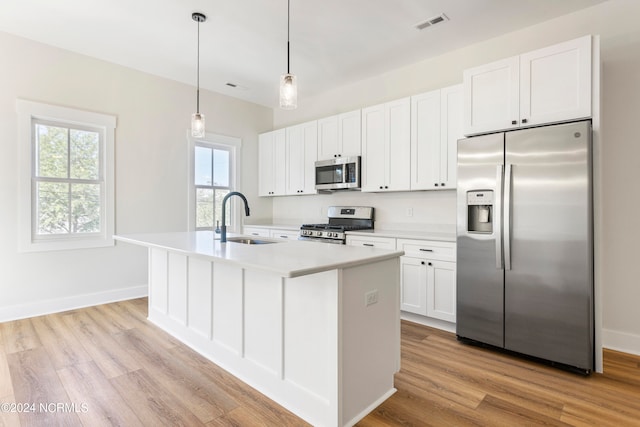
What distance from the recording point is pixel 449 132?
338cm

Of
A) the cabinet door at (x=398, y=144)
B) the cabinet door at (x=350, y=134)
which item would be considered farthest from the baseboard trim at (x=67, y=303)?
the cabinet door at (x=398, y=144)

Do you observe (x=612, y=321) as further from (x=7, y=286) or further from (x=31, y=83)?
(x=31, y=83)

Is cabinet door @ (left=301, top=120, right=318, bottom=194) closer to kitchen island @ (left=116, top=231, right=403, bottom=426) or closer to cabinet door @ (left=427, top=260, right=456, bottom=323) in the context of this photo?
cabinet door @ (left=427, top=260, right=456, bottom=323)

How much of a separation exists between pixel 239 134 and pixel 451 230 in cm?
357

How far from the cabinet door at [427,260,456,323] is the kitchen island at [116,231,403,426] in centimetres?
117

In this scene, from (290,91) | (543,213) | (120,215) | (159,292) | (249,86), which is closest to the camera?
(290,91)

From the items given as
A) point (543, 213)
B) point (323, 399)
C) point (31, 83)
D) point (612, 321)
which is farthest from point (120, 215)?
point (612, 321)

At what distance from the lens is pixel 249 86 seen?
4.75 m

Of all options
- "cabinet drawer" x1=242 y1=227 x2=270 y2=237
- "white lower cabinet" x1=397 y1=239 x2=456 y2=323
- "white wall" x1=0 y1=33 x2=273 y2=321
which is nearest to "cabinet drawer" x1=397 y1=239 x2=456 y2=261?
"white lower cabinet" x1=397 y1=239 x2=456 y2=323

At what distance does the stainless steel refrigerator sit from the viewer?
2.32 meters

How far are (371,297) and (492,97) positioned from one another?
6.86 feet

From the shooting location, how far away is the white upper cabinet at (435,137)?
3.35 metres

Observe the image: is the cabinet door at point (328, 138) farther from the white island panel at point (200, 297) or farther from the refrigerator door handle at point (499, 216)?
the white island panel at point (200, 297)

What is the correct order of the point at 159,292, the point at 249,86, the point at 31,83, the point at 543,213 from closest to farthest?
the point at 543,213 → the point at 159,292 → the point at 31,83 → the point at 249,86
